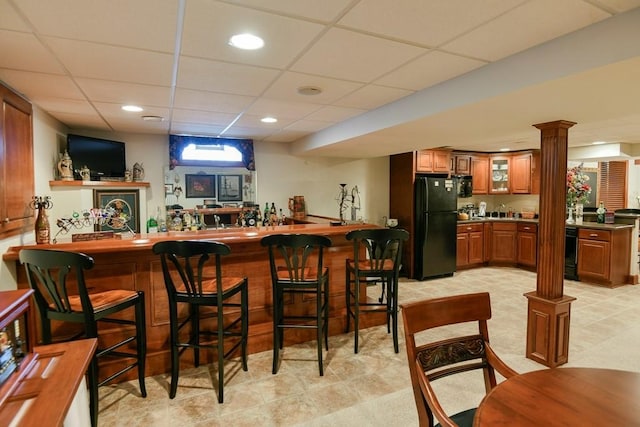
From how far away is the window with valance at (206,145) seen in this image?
4.90 metres

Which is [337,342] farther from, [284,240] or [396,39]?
[396,39]

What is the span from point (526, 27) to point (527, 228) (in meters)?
5.30

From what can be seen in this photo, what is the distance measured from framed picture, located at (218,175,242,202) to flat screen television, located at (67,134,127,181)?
4.22ft

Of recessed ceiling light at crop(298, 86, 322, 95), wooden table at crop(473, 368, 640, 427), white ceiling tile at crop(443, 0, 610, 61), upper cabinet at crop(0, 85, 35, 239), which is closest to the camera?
wooden table at crop(473, 368, 640, 427)

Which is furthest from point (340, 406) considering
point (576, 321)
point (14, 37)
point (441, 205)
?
point (441, 205)

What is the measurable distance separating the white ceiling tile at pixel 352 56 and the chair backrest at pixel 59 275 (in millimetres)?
1736

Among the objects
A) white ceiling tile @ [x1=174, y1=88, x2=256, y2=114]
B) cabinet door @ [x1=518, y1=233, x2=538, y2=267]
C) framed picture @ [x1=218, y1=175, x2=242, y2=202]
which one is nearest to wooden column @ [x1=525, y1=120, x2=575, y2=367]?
white ceiling tile @ [x1=174, y1=88, x2=256, y2=114]

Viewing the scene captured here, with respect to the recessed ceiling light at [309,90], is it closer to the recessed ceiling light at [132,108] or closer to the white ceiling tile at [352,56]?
the white ceiling tile at [352,56]

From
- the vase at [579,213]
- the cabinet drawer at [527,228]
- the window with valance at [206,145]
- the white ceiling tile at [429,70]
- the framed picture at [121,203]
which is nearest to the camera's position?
the white ceiling tile at [429,70]

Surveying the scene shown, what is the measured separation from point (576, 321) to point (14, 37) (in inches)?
208

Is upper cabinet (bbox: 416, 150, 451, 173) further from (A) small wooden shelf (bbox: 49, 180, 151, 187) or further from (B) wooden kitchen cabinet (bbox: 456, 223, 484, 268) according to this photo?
(A) small wooden shelf (bbox: 49, 180, 151, 187)

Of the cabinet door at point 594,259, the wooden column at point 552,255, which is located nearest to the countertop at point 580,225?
the cabinet door at point 594,259

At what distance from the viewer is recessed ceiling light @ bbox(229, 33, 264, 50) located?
180 centimetres

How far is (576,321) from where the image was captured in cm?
385
